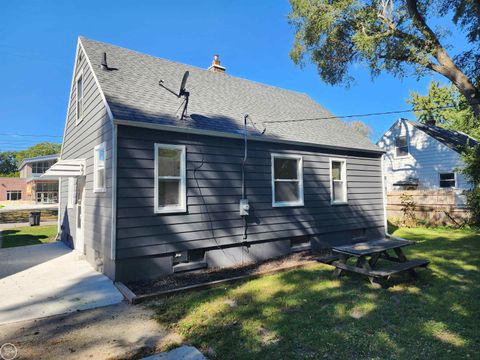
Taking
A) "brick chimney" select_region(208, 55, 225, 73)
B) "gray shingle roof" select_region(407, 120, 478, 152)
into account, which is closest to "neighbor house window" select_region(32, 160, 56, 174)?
"brick chimney" select_region(208, 55, 225, 73)

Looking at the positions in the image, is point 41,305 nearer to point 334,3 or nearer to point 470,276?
point 470,276

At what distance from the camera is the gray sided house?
6.16m

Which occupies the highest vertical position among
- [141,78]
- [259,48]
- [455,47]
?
[259,48]

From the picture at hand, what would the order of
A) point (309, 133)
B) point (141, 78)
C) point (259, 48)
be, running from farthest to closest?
point (259, 48) < point (309, 133) < point (141, 78)

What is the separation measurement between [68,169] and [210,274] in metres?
4.65

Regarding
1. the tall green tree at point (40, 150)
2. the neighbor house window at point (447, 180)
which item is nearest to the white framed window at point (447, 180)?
the neighbor house window at point (447, 180)

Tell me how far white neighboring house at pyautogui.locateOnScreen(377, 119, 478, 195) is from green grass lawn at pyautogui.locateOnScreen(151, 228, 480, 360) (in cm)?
1222

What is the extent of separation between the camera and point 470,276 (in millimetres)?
5926

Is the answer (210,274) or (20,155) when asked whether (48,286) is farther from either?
(20,155)

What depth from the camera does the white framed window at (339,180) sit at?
389 inches

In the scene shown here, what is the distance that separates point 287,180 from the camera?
866 cm

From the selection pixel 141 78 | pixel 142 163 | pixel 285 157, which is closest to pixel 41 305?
pixel 142 163

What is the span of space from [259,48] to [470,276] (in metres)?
15.8

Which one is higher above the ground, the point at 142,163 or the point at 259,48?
the point at 259,48
